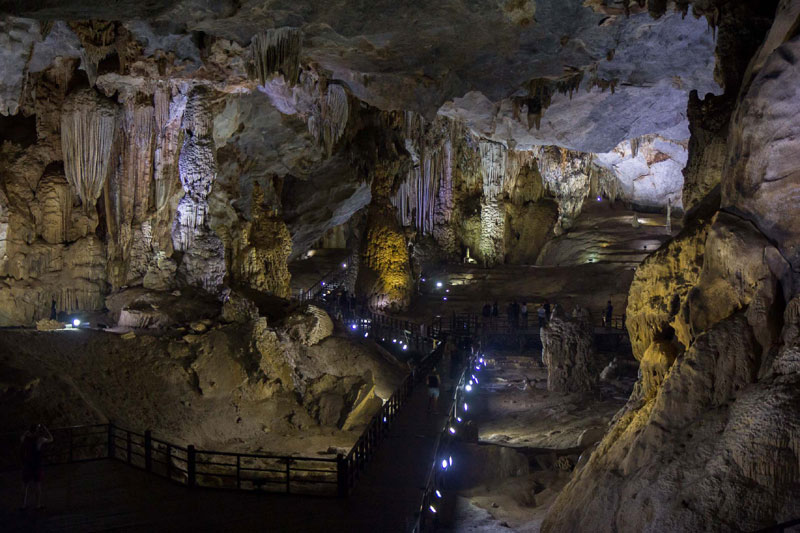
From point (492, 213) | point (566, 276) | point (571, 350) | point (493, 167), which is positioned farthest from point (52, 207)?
point (492, 213)

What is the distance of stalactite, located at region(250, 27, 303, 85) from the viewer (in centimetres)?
1352

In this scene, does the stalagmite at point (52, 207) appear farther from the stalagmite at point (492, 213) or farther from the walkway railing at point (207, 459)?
the stalagmite at point (492, 213)

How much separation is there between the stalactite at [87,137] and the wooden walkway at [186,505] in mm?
10233

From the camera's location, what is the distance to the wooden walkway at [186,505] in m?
7.75

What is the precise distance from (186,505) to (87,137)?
12.7 metres

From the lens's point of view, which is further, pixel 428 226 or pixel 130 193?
pixel 428 226

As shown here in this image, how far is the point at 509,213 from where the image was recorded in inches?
1474

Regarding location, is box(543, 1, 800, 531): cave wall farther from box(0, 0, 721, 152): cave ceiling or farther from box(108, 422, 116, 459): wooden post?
box(108, 422, 116, 459): wooden post

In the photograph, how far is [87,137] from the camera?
1764 centimetres

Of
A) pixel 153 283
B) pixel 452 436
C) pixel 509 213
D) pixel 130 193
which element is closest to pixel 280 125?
Answer: pixel 130 193

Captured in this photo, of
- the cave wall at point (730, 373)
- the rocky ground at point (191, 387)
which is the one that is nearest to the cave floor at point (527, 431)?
the cave wall at point (730, 373)

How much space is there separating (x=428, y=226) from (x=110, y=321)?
788 inches

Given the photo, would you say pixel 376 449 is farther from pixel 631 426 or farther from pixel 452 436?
pixel 631 426

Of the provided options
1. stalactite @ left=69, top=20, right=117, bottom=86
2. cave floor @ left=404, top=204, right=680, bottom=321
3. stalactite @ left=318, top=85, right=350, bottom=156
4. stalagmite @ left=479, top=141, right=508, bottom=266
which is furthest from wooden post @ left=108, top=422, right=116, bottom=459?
stalagmite @ left=479, top=141, right=508, bottom=266
